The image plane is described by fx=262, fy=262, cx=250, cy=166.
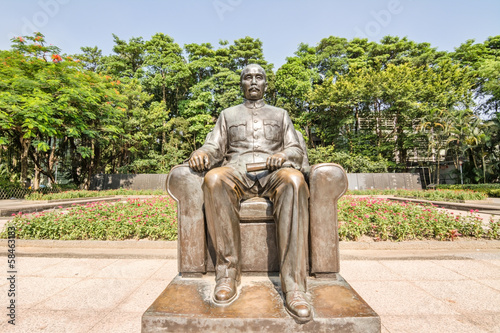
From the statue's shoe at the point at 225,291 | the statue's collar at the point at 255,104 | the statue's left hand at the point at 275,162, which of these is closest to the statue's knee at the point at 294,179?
the statue's left hand at the point at 275,162

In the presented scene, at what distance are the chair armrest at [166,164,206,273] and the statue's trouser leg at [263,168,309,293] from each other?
0.68 m

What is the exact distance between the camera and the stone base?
163 centimetres

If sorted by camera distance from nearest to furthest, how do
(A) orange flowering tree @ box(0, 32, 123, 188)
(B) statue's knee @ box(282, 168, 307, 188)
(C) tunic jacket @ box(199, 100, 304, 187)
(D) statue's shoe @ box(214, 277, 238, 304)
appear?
(D) statue's shoe @ box(214, 277, 238, 304) → (B) statue's knee @ box(282, 168, 307, 188) → (C) tunic jacket @ box(199, 100, 304, 187) → (A) orange flowering tree @ box(0, 32, 123, 188)

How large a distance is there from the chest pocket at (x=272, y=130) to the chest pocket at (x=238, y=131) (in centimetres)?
23

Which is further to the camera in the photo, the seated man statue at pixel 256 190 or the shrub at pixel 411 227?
the shrub at pixel 411 227

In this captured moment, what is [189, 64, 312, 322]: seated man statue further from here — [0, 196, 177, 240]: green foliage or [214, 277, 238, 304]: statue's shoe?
[0, 196, 177, 240]: green foliage

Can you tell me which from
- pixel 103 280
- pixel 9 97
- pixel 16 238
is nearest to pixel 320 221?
pixel 103 280

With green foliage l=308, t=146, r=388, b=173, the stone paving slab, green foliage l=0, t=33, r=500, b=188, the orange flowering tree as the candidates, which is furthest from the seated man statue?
green foliage l=308, t=146, r=388, b=173

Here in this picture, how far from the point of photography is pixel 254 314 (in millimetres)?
1670

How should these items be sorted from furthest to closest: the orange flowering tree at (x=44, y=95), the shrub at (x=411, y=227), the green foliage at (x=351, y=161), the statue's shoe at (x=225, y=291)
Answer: the green foliage at (x=351, y=161), the orange flowering tree at (x=44, y=95), the shrub at (x=411, y=227), the statue's shoe at (x=225, y=291)

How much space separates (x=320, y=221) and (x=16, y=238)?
582cm

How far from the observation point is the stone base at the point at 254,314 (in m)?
1.63

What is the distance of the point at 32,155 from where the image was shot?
1586cm

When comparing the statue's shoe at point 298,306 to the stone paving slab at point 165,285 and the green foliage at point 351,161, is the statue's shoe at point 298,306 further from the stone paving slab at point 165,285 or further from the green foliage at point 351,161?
the green foliage at point 351,161
